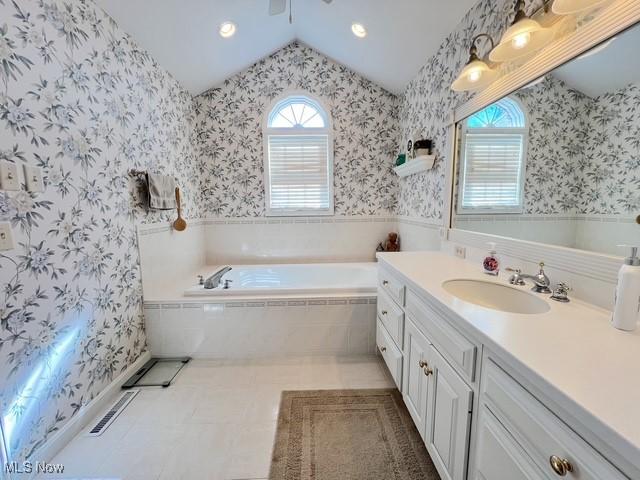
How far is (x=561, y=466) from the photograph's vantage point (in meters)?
0.56

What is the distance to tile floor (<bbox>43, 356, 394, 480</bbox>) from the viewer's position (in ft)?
4.27

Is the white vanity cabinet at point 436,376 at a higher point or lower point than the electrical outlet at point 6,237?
lower

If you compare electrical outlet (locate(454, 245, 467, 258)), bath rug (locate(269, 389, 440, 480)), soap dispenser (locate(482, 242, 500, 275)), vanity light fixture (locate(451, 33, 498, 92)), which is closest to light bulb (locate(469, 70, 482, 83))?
vanity light fixture (locate(451, 33, 498, 92))

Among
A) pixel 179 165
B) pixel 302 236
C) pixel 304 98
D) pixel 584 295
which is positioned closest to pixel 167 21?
pixel 179 165

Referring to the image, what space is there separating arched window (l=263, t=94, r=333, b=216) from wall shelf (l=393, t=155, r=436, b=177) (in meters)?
0.86

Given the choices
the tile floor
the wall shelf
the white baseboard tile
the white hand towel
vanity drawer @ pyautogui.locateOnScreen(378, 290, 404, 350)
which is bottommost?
the tile floor

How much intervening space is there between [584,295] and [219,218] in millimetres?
3139

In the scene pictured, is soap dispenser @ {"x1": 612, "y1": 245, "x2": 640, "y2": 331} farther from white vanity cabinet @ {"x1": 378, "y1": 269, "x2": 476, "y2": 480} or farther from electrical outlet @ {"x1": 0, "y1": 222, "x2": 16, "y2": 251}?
electrical outlet @ {"x1": 0, "y1": 222, "x2": 16, "y2": 251}

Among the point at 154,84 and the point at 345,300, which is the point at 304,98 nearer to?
the point at 154,84

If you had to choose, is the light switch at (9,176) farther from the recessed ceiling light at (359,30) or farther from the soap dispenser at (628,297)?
the recessed ceiling light at (359,30)

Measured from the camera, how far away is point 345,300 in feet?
7.11

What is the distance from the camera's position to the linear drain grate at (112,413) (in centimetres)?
150

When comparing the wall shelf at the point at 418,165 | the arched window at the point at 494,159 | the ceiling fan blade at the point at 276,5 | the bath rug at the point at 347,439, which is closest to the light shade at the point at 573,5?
the arched window at the point at 494,159

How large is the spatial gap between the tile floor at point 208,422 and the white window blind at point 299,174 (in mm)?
1764
